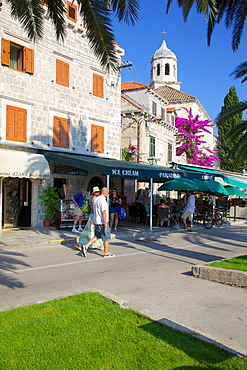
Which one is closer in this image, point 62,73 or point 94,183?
point 62,73

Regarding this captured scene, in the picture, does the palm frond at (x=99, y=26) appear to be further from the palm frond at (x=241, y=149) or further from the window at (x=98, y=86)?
the window at (x=98, y=86)

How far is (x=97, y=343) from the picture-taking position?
11.8 ft

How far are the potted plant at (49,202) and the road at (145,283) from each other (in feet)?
14.9

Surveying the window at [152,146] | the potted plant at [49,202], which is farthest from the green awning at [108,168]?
the window at [152,146]

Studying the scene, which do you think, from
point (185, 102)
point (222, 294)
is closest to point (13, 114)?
point (222, 294)

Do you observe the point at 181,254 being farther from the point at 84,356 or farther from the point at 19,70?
the point at 19,70

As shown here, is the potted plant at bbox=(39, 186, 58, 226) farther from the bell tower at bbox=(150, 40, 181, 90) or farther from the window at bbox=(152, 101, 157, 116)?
the bell tower at bbox=(150, 40, 181, 90)

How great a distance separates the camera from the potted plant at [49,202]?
50.9ft

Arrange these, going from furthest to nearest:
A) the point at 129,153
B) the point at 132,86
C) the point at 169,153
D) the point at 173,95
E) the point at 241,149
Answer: the point at 173,95, the point at 169,153, the point at 132,86, the point at 129,153, the point at 241,149

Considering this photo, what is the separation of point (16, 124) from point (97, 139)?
17.2 ft

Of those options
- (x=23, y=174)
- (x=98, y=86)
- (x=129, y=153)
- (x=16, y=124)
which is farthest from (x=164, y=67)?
(x=23, y=174)

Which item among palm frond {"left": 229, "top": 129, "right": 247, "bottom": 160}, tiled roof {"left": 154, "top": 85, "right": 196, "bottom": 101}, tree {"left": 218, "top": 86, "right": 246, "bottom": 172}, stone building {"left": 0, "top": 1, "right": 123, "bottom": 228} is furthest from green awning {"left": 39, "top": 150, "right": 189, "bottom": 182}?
tree {"left": 218, "top": 86, "right": 246, "bottom": 172}

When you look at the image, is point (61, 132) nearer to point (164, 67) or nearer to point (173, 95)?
point (173, 95)

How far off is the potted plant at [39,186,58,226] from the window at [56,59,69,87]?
211 inches
